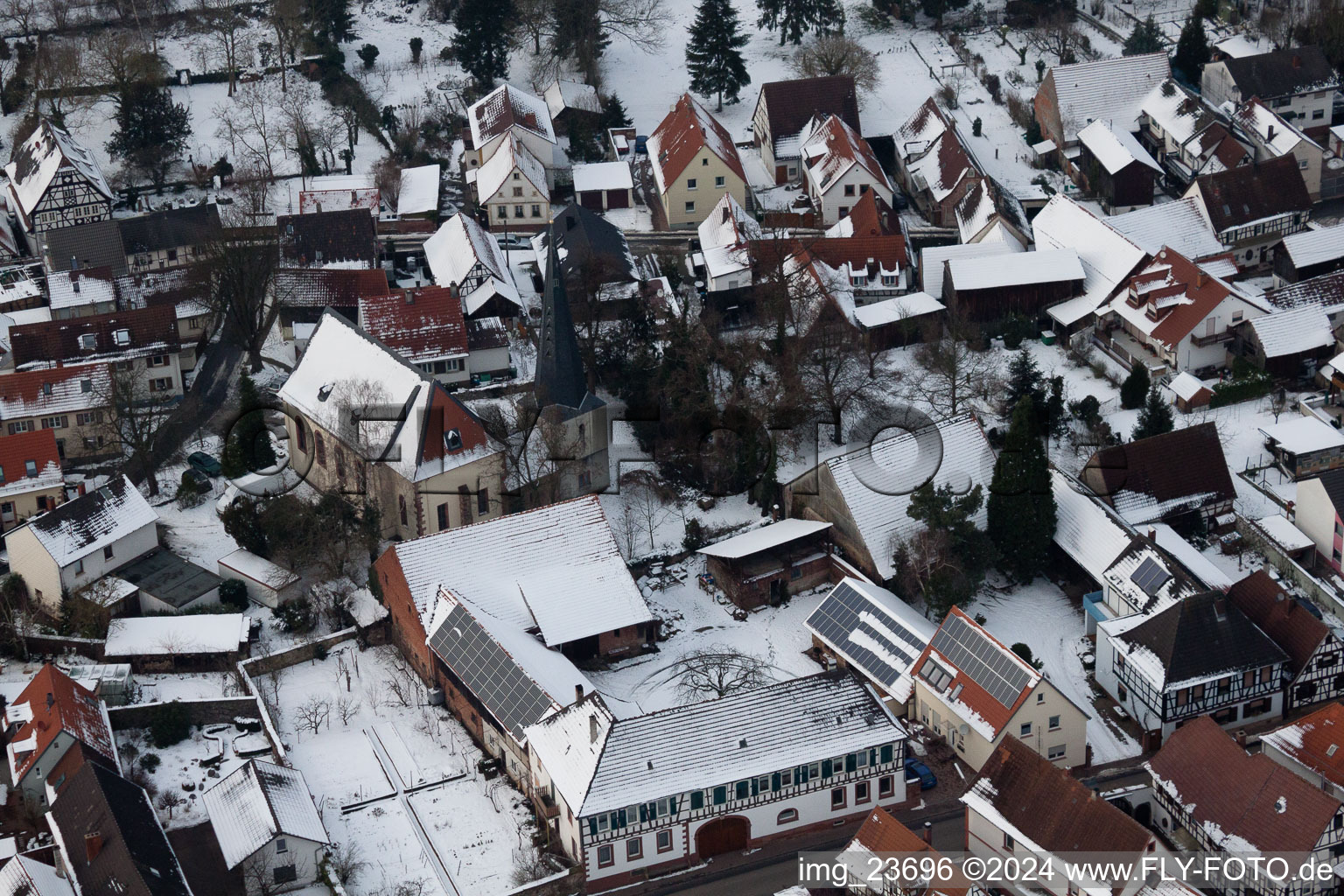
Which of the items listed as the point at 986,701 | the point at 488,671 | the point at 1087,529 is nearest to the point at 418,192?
the point at 488,671

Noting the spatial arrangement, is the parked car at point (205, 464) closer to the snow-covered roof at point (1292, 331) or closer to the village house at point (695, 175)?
the village house at point (695, 175)

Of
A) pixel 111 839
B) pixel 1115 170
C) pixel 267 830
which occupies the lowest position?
pixel 267 830

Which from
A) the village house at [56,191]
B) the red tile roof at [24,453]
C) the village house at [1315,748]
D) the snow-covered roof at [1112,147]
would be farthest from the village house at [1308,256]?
the village house at [56,191]

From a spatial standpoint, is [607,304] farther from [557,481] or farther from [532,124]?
[532,124]

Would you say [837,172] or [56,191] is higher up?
[56,191]

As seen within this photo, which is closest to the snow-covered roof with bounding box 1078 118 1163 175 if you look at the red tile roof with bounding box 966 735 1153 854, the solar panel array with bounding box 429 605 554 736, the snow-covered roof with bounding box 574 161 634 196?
the snow-covered roof with bounding box 574 161 634 196

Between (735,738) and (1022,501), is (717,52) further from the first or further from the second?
(735,738)
